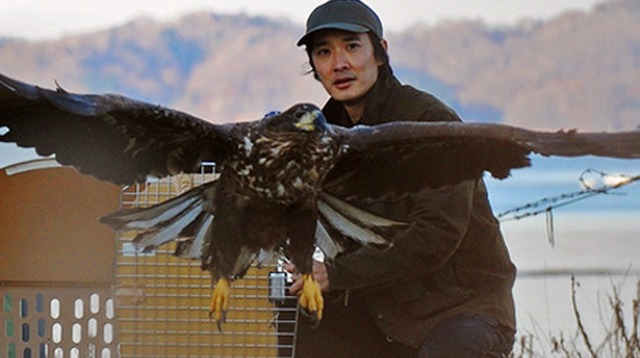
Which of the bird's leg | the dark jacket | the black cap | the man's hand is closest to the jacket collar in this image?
the dark jacket

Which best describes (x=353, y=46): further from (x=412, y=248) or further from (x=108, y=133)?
(x=108, y=133)

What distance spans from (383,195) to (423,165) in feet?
0.36

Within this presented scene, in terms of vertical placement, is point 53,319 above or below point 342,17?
below

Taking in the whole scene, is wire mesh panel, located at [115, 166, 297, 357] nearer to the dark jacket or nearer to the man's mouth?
the dark jacket

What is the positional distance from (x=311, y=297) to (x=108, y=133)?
49cm

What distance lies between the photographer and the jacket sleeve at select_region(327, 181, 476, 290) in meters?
2.79

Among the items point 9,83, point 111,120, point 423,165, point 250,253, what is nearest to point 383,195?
point 423,165

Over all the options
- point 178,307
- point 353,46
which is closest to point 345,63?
point 353,46

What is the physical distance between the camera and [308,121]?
251cm

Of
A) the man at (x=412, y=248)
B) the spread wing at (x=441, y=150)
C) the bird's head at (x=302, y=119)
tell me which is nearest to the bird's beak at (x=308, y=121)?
the bird's head at (x=302, y=119)

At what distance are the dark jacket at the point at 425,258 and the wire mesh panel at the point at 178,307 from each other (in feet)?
0.68

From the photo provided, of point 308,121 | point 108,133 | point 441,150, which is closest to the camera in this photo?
point 308,121

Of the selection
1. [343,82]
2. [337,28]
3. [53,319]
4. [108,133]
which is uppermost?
[337,28]

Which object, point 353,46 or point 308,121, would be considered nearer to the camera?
point 308,121
